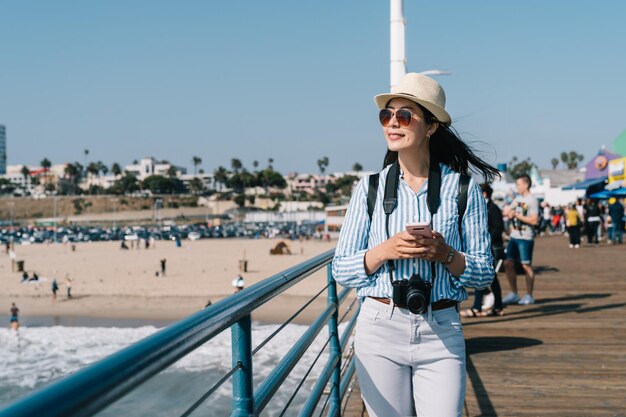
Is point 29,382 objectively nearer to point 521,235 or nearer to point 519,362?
point 521,235

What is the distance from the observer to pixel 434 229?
2.18 metres

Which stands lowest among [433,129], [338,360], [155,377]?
[155,377]

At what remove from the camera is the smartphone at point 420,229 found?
199 centimetres

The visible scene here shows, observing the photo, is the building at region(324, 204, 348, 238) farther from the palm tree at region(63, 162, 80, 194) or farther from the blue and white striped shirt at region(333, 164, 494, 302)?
the palm tree at region(63, 162, 80, 194)

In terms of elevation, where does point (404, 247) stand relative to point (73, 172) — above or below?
below

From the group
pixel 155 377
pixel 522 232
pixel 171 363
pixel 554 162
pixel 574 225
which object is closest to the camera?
pixel 171 363

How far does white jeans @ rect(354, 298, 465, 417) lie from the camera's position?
213 centimetres

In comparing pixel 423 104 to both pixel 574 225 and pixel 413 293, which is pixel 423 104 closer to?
pixel 413 293

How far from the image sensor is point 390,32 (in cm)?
758

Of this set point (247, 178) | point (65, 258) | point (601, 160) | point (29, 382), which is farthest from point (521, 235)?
point (247, 178)

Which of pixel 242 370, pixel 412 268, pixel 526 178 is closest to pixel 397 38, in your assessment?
pixel 526 178

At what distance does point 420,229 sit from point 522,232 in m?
5.99

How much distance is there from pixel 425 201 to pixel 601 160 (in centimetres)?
2977

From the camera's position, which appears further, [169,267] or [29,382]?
[169,267]
